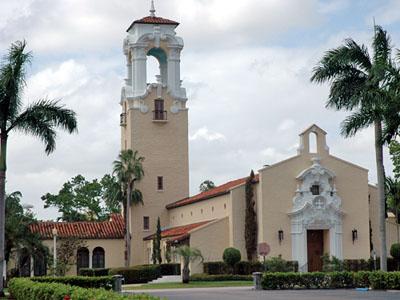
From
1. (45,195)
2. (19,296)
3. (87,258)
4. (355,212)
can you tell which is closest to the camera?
(19,296)

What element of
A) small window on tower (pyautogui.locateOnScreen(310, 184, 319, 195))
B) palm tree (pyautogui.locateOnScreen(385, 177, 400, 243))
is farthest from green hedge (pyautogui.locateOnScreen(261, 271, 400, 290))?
palm tree (pyautogui.locateOnScreen(385, 177, 400, 243))

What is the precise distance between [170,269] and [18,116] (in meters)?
24.9

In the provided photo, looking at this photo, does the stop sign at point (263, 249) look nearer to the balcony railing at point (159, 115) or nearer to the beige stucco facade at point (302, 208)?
the beige stucco facade at point (302, 208)

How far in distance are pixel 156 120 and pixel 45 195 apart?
36.5 m

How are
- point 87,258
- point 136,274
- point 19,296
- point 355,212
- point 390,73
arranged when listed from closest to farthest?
point 19,296 → point 390,73 → point 136,274 → point 355,212 → point 87,258

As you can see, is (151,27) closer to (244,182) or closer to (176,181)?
(176,181)

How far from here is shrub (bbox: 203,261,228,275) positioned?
2346 inches

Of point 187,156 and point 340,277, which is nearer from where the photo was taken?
point 340,277

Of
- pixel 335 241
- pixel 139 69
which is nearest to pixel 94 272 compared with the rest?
pixel 139 69

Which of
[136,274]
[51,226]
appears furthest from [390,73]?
[51,226]

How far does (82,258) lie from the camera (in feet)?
231

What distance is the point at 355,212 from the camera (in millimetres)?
63000

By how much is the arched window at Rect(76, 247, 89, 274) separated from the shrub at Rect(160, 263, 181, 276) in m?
11.4

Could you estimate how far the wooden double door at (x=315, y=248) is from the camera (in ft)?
202
